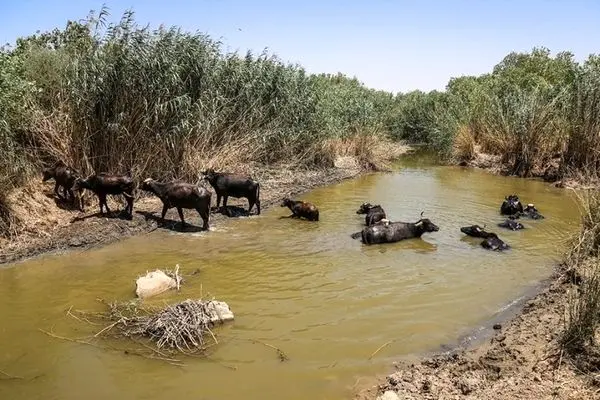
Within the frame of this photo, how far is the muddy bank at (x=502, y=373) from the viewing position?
518cm

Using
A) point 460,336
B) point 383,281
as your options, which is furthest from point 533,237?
point 460,336

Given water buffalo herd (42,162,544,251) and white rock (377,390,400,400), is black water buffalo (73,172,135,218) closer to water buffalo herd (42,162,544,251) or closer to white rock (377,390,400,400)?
water buffalo herd (42,162,544,251)

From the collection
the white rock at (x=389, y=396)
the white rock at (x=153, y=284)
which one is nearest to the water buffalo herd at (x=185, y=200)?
the white rock at (x=153, y=284)

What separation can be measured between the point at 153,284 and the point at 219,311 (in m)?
1.48

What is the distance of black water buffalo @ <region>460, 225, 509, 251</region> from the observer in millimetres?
10688

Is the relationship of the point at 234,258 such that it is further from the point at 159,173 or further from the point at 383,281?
the point at 159,173

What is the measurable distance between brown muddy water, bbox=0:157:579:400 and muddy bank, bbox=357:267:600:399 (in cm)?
41

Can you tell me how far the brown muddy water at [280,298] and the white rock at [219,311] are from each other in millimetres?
156

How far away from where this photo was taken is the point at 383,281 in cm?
877

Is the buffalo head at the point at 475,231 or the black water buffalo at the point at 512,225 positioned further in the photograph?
the black water buffalo at the point at 512,225

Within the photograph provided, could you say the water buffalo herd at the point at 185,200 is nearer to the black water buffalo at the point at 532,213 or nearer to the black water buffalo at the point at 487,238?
the black water buffalo at the point at 487,238

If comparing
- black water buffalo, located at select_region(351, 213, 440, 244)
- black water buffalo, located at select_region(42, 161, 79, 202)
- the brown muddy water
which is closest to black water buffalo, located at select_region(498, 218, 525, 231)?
the brown muddy water

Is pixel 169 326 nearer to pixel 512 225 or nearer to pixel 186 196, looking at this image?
pixel 186 196

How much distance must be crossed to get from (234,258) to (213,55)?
7970mm
